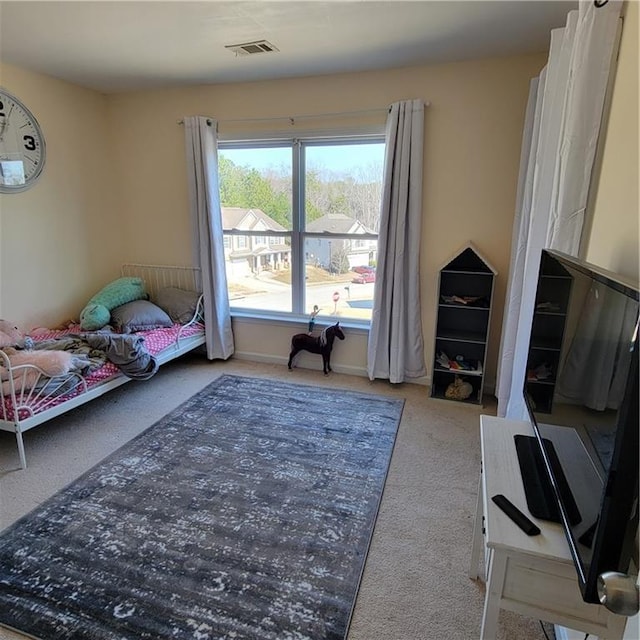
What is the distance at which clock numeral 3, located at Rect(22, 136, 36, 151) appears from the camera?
333 centimetres

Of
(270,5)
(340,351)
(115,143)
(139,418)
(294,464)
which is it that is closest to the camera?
(270,5)

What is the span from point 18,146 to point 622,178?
13.1 ft

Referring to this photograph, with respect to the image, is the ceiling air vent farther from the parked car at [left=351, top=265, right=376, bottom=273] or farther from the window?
the parked car at [left=351, top=265, right=376, bottom=273]

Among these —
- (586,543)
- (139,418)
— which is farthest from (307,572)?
(139,418)

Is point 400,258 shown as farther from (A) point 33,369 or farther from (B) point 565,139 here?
(A) point 33,369

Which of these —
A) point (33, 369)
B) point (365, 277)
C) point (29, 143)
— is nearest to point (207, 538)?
point (33, 369)

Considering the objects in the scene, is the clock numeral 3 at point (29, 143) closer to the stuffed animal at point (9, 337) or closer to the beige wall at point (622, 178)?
the stuffed animal at point (9, 337)

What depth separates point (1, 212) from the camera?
3.21 m

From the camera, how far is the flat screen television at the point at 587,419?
2.62 ft

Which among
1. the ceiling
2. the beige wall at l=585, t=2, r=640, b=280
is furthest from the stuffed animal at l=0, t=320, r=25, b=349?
the beige wall at l=585, t=2, r=640, b=280

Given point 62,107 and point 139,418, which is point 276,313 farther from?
point 62,107

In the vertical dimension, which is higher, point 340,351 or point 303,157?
point 303,157

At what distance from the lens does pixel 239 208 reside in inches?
156

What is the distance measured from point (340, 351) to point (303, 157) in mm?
1756
